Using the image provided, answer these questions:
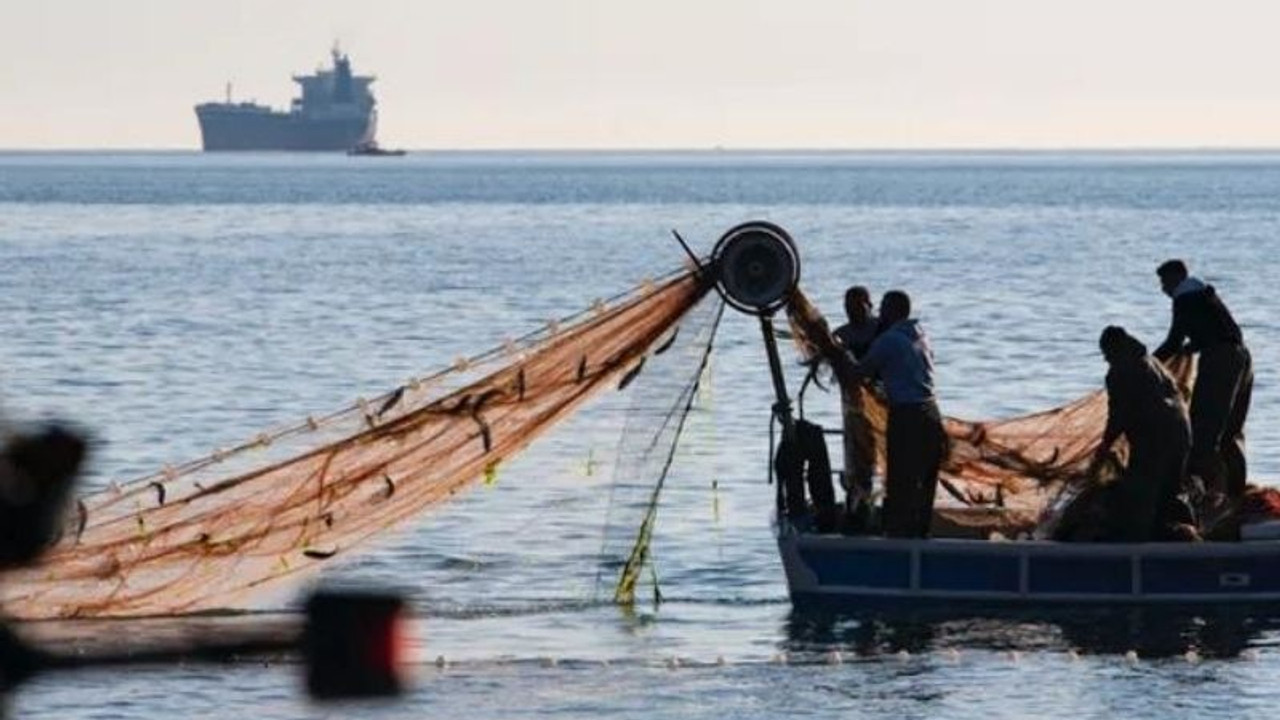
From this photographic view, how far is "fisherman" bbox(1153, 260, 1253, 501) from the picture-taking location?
50.2 ft

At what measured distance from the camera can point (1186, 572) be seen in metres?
15.6

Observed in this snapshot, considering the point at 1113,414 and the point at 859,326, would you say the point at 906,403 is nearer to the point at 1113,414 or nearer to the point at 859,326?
the point at 859,326

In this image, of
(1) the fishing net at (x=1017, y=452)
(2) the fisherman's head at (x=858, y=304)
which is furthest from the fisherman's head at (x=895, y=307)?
(1) the fishing net at (x=1017, y=452)

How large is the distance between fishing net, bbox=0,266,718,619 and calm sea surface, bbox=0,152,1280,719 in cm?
35

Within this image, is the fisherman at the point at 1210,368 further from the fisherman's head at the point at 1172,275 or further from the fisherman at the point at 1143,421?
the fisherman at the point at 1143,421

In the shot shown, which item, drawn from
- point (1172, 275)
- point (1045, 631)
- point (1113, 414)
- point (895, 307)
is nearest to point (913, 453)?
point (895, 307)

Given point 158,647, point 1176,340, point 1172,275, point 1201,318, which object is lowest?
point 1176,340

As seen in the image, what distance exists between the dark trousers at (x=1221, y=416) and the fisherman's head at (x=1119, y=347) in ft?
2.05

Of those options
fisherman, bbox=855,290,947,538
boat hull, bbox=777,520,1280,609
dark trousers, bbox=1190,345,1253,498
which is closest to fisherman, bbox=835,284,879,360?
fisherman, bbox=855,290,947,538

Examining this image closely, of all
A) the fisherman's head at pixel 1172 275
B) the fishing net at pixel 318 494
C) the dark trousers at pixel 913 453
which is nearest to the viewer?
the fishing net at pixel 318 494

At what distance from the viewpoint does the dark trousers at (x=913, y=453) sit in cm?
1501

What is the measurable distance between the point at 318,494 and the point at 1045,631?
3.98 meters

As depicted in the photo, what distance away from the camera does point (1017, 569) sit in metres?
15.6

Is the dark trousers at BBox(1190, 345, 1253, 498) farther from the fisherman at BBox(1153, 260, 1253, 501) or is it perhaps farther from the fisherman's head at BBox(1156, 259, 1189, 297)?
the fisherman's head at BBox(1156, 259, 1189, 297)
